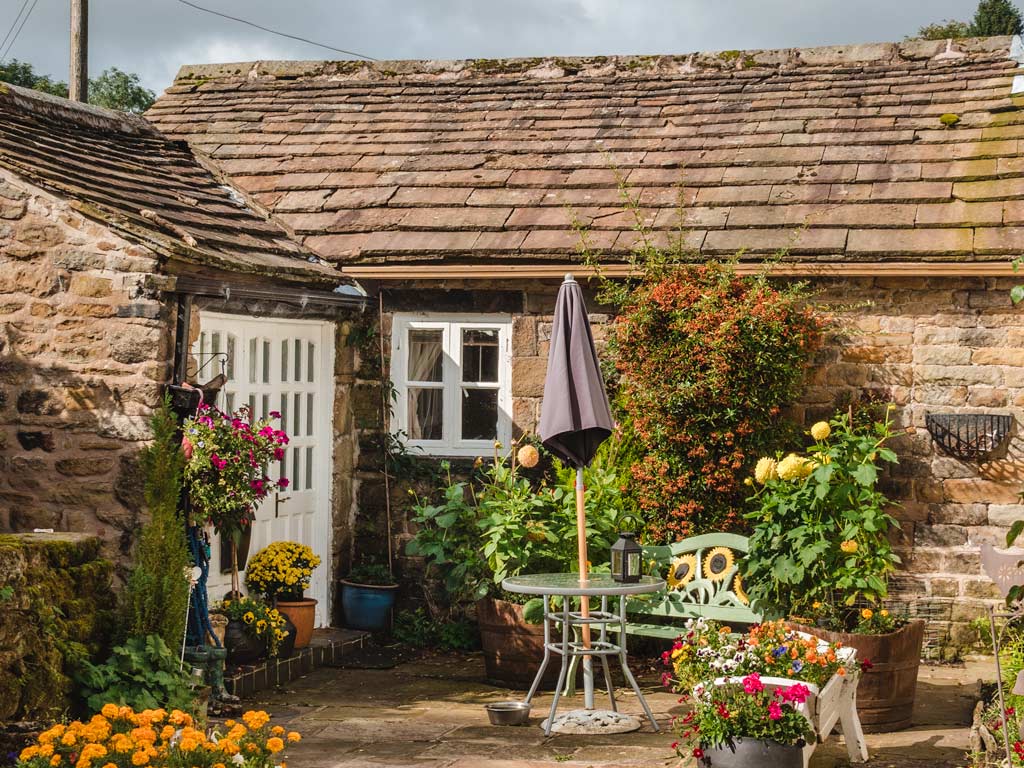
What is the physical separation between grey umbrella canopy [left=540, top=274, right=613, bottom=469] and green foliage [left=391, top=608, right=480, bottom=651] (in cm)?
253

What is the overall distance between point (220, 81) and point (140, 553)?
7.73 meters

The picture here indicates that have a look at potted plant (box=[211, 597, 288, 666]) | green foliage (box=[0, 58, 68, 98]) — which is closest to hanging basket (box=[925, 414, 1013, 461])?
potted plant (box=[211, 597, 288, 666])

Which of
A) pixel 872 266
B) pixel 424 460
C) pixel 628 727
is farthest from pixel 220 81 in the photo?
pixel 628 727

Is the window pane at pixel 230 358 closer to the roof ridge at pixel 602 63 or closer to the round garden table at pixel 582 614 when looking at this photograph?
the round garden table at pixel 582 614

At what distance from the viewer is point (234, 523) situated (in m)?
8.02

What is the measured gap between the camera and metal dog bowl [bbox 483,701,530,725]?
7477 mm

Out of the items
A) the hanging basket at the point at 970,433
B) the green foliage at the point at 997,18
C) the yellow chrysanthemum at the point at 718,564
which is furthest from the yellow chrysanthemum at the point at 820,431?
the green foliage at the point at 997,18

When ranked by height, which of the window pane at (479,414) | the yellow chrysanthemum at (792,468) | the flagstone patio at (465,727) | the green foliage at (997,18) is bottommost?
the flagstone patio at (465,727)

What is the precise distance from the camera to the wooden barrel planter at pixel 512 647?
8.59 meters

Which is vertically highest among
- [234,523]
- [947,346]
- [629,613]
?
[947,346]

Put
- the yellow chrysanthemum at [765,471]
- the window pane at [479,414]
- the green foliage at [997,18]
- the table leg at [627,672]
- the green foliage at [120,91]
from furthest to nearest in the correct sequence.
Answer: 1. the green foliage at [120,91]
2. the green foliage at [997,18]
3. the window pane at [479,414]
4. the yellow chrysanthemum at [765,471]
5. the table leg at [627,672]

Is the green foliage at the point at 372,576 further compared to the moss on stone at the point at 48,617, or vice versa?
the green foliage at the point at 372,576

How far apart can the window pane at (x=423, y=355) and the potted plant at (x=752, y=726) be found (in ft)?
16.1

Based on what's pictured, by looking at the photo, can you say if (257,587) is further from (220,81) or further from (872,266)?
(220,81)
